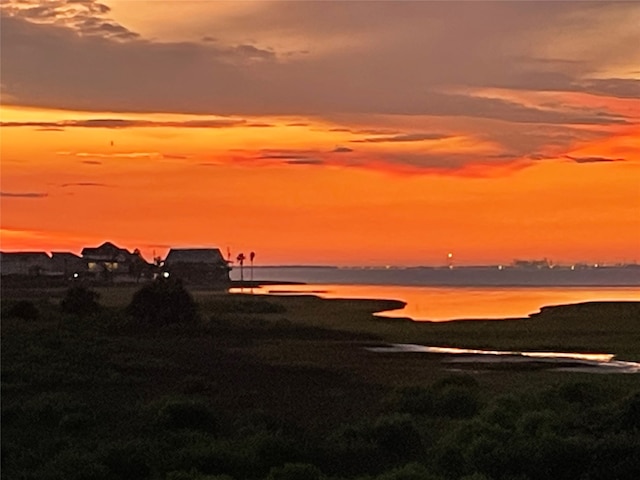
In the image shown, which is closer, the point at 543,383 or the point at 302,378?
the point at 543,383

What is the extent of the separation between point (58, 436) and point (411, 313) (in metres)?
44.0

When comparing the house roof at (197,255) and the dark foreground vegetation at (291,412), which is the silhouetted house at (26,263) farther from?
the dark foreground vegetation at (291,412)

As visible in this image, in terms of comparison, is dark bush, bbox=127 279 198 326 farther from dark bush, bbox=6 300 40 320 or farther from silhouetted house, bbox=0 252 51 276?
silhouetted house, bbox=0 252 51 276

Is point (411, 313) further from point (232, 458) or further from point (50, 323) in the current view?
point (232, 458)

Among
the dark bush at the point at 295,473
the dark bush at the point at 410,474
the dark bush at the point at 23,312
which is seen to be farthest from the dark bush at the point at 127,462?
the dark bush at the point at 23,312

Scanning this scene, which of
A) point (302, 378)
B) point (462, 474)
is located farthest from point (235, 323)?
point (462, 474)

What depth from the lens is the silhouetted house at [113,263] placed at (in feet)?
350

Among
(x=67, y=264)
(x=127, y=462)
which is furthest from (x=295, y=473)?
(x=67, y=264)

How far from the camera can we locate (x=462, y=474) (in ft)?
50.6

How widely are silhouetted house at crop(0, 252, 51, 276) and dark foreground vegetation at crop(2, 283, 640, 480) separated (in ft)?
229

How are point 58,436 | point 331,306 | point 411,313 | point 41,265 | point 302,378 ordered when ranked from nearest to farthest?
point 58,436 → point 302,378 → point 411,313 → point 331,306 → point 41,265

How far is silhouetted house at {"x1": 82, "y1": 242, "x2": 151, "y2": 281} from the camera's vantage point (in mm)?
106688

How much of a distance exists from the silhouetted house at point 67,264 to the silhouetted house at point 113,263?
63 centimetres

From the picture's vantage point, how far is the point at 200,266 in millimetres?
113500
